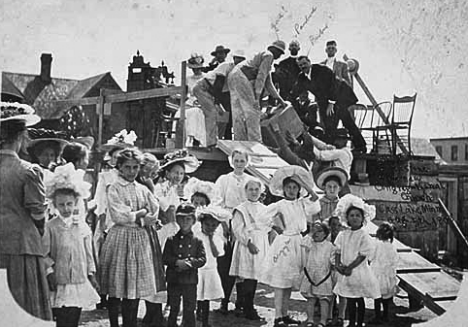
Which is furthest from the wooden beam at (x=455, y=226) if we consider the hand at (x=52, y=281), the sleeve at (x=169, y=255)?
the hand at (x=52, y=281)

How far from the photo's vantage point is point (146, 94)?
4984 millimetres

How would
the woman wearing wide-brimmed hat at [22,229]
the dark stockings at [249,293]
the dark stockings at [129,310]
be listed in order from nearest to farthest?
the woman wearing wide-brimmed hat at [22,229], the dark stockings at [129,310], the dark stockings at [249,293]

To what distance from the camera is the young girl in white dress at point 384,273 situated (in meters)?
5.37

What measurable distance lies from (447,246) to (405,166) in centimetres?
68

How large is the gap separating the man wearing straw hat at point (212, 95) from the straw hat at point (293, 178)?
0.48m

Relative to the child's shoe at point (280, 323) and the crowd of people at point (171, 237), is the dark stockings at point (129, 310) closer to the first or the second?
the crowd of people at point (171, 237)

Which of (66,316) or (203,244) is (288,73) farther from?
(66,316)

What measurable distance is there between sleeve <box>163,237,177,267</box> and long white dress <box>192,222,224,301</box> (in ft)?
0.56

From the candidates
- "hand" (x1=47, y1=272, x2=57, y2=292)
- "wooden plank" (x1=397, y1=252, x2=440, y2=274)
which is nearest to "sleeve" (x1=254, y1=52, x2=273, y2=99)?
"wooden plank" (x1=397, y1=252, x2=440, y2=274)

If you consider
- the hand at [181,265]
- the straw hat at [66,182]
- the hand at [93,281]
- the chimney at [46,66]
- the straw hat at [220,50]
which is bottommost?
→ the hand at [93,281]

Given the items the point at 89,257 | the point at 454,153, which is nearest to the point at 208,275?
the point at 89,257

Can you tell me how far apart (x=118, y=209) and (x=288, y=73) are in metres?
1.63

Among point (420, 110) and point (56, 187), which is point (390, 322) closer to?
point (420, 110)

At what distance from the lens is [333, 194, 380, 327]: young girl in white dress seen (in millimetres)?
5207
